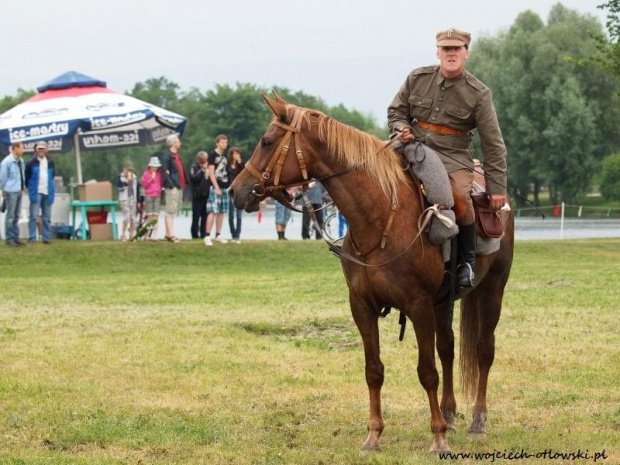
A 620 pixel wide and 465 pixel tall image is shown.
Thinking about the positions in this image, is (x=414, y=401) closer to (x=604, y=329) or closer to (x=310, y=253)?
(x=604, y=329)

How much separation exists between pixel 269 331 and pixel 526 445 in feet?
21.5

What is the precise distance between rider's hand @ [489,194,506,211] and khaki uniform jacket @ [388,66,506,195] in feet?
0.15

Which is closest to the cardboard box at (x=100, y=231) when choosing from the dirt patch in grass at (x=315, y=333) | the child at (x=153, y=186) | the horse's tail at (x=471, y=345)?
the child at (x=153, y=186)

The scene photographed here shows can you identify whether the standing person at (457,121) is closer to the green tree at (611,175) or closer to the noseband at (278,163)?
the noseband at (278,163)

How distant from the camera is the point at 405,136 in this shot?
8352mm

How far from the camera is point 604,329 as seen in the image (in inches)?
546

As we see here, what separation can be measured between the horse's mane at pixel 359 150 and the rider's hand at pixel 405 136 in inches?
9.9

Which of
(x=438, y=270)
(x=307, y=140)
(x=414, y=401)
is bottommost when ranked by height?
(x=414, y=401)

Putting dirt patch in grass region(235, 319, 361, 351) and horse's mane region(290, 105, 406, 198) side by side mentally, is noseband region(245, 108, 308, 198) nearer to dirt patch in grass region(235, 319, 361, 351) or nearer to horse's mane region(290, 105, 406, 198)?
horse's mane region(290, 105, 406, 198)

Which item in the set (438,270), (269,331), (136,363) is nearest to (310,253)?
(269,331)

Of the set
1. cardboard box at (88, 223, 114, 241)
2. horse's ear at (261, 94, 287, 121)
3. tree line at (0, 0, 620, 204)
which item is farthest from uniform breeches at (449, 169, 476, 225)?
tree line at (0, 0, 620, 204)

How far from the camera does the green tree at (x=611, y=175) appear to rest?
69375mm

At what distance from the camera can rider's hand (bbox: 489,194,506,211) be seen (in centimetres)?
879

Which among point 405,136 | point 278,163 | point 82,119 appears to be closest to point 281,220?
point 82,119
